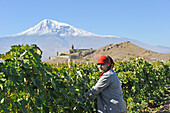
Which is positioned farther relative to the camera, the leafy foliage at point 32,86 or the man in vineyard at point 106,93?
the man in vineyard at point 106,93

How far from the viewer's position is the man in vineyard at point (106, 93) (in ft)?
9.62

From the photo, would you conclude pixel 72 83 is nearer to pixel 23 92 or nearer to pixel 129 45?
pixel 23 92

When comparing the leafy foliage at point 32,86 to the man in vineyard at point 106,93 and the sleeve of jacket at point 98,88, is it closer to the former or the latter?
the sleeve of jacket at point 98,88

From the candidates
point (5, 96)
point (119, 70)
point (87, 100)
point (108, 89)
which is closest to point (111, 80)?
point (108, 89)

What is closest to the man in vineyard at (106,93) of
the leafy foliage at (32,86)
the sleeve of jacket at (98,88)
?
the sleeve of jacket at (98,88)

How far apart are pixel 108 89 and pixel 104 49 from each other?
257 feet

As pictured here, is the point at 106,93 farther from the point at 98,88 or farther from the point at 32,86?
the point at 32,86

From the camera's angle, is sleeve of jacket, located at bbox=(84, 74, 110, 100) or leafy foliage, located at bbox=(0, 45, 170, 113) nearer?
leafy foliage, located at bbox=(0, 45, 170, 113)

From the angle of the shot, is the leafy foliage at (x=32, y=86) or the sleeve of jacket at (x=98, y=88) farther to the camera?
the sleeve of jacket at (x=98, y=88)

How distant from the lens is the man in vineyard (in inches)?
115

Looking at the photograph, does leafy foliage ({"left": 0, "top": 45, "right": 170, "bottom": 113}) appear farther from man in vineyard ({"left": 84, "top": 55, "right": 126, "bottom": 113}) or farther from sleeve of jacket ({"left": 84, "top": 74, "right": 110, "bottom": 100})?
A: man in vineyard ({"left": 84, "top": 55, "right": 126, "bottom": 113})

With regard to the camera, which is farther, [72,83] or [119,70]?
[119,70]

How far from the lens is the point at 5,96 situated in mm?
1816

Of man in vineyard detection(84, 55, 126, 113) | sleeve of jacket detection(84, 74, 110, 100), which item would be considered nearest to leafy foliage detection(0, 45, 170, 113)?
sleeve of jacket detection(84, 74, 110, 100)
